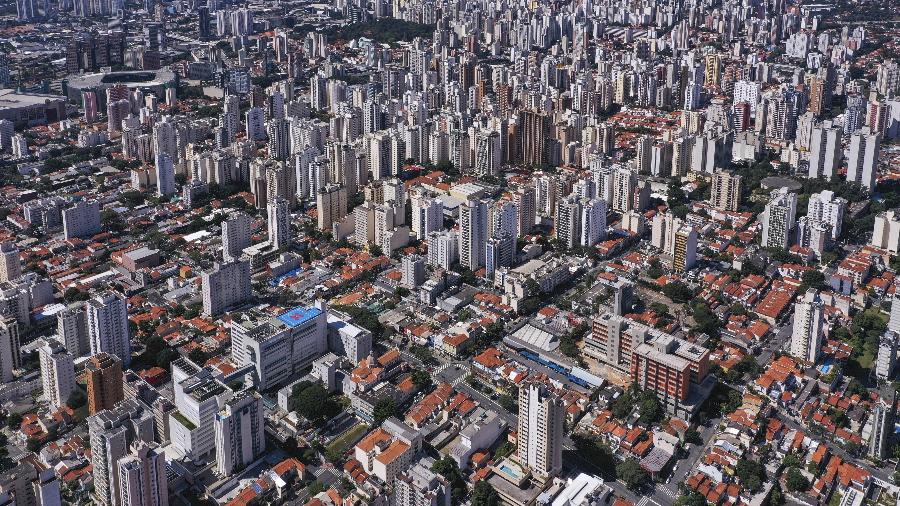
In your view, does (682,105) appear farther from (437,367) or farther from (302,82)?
(437,367)

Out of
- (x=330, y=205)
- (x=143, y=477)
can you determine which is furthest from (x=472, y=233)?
(x=143, y=477)

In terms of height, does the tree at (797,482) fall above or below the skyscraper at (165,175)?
below

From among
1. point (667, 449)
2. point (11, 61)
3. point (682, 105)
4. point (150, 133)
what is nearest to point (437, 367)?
point (667, 449)

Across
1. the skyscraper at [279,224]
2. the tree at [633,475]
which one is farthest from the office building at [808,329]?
the skyscraper at [279,224]

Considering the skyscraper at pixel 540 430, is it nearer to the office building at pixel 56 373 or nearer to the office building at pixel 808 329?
the office building at pixel 808 329

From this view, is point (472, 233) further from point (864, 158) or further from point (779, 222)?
point (864, 158)

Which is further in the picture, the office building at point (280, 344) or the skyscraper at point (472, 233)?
the skyscraper at point (472, 233)

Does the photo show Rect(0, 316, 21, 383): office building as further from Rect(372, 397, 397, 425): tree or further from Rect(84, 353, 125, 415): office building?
Rect(372, 397, 397, 425): tree
